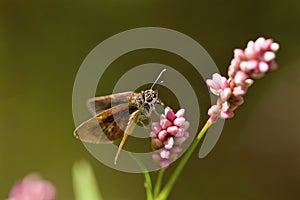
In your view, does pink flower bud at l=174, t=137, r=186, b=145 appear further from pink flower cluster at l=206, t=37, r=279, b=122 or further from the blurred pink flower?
the blurred pink flower

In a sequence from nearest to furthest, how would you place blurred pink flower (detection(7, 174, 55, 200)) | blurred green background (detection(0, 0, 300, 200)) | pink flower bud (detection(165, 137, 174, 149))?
blurred pink flower (detection(7, 174, 55, 200))
pink flower bud (detection(165, 137, 174, 149))
blurred green background (detection(0, 0, 300, 200))

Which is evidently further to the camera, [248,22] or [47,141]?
[248,22]

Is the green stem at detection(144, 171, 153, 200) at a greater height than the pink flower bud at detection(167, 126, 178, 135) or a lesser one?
lesser

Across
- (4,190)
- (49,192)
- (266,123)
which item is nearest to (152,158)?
(49,192)

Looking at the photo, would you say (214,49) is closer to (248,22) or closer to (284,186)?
(248,22)

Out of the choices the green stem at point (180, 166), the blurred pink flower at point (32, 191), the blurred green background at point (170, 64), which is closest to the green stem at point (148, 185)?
the green stem at point (180, 166)

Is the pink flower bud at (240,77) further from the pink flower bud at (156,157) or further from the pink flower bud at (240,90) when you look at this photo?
the pink flower bud at (156,157)

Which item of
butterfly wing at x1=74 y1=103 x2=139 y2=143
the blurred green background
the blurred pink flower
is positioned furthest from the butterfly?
the blurred green background

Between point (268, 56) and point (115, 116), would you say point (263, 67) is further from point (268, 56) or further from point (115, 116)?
point (115, 116)
